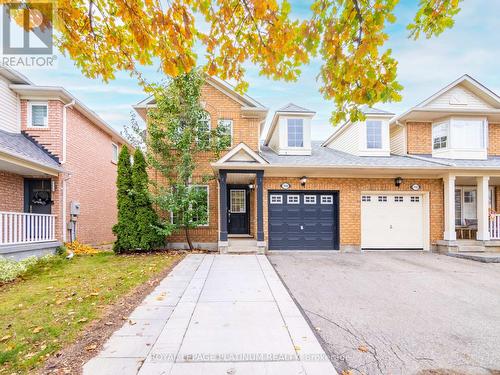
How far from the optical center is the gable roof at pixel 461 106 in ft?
41.0

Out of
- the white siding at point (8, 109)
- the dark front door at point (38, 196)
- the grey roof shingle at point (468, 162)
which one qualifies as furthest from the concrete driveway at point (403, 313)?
the white siding at point (8, 109)

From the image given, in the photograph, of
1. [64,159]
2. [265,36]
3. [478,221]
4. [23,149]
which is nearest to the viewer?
[265,36]

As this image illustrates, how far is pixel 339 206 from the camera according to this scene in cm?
1161

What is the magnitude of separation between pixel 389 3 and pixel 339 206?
891 centimetres

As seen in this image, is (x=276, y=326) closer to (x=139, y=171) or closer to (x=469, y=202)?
(x=139, y=171)

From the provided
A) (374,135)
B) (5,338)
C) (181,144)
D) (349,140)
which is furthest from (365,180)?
(5,338)

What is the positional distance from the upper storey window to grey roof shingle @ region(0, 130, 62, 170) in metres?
16.3

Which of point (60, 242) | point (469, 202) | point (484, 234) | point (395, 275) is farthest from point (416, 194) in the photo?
point (60, 242)

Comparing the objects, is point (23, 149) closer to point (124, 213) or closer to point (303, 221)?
point (124, 213)

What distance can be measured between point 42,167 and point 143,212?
375cm

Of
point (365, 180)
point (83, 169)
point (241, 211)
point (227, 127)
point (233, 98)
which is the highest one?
point (233, 98)

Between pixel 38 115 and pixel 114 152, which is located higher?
pixel 38 115

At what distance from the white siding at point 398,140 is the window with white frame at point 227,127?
26.9 ft

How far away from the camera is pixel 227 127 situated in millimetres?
12055
